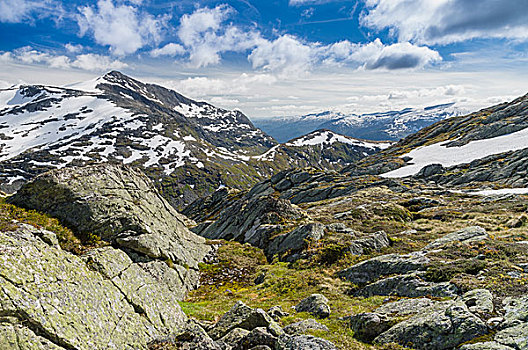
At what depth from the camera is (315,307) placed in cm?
2016

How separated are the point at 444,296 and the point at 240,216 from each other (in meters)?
49.2

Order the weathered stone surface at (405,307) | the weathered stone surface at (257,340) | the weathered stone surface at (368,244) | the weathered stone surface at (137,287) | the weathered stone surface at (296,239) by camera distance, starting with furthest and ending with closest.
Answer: the weathered stone surface at (296,239), the weathered stone surface at (368,244), the weathered stone surface at (137,287), the weathered stone surface at (405,307), the weathered stone surface at (257,340)

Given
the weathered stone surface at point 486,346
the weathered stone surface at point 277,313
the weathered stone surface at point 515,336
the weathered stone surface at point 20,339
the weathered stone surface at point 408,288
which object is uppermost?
the weathered stone surface at point 20,339

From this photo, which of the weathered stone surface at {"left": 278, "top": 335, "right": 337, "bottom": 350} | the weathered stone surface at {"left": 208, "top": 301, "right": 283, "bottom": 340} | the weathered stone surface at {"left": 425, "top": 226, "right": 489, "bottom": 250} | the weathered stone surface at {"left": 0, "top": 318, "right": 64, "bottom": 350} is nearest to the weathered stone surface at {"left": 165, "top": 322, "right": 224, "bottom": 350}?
the weathered stone surface at {"left": 208, "top": 301, "right": 283, "bottom": 340}

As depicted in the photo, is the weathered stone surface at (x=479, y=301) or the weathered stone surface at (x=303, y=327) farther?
the weathered stone surface at (x=303, y=327)

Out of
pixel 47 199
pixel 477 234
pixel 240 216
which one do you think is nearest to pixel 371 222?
pixel 477 234

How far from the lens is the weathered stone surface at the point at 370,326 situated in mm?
15078

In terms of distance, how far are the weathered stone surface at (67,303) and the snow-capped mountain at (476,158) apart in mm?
80073

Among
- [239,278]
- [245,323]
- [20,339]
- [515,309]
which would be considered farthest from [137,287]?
[515,309]

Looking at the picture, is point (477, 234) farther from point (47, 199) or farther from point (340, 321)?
point (47, 199)

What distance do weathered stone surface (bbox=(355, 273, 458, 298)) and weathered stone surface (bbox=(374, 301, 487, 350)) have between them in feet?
11.8

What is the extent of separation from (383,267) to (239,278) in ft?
58.9

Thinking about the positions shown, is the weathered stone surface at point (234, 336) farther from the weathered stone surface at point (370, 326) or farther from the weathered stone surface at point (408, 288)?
the weathered stone surface at point (408, 288)

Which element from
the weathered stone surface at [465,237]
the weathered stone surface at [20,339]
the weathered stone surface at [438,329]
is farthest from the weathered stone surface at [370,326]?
the weathered stone surface at [465,237]
